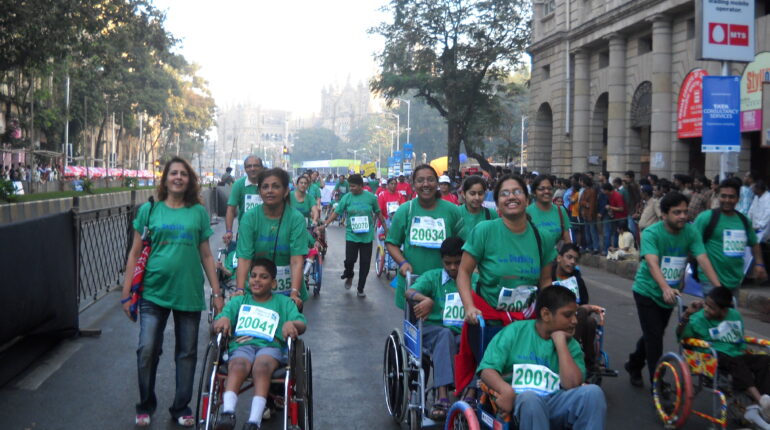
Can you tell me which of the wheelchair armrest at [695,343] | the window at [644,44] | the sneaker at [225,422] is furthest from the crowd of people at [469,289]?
the window at [644,44]

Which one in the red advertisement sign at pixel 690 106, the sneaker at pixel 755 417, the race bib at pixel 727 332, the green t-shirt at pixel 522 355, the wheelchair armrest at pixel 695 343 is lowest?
the sneaker at pixel 755 417

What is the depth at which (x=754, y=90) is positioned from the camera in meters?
18.9

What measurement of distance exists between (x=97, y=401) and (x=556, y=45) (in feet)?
91.8

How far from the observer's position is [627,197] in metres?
18.0

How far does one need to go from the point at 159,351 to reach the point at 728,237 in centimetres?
476

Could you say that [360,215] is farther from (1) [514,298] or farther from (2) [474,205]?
(1) [514,298]

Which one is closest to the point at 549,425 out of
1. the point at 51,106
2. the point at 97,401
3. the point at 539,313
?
the point at 539,313

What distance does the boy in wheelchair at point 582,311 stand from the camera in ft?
21.5

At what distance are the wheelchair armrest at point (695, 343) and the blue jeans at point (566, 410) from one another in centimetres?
220

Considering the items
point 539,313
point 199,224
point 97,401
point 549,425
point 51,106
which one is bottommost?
point 97,401

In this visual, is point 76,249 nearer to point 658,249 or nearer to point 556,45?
point 658,249

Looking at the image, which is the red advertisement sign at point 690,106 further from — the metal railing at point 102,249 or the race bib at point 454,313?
the race bib at point 454,313

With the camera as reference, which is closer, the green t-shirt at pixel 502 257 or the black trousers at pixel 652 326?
the green t-shirt at pixel 502 257

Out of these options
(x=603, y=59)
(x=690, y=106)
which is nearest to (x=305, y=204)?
(x=690, y=106)
